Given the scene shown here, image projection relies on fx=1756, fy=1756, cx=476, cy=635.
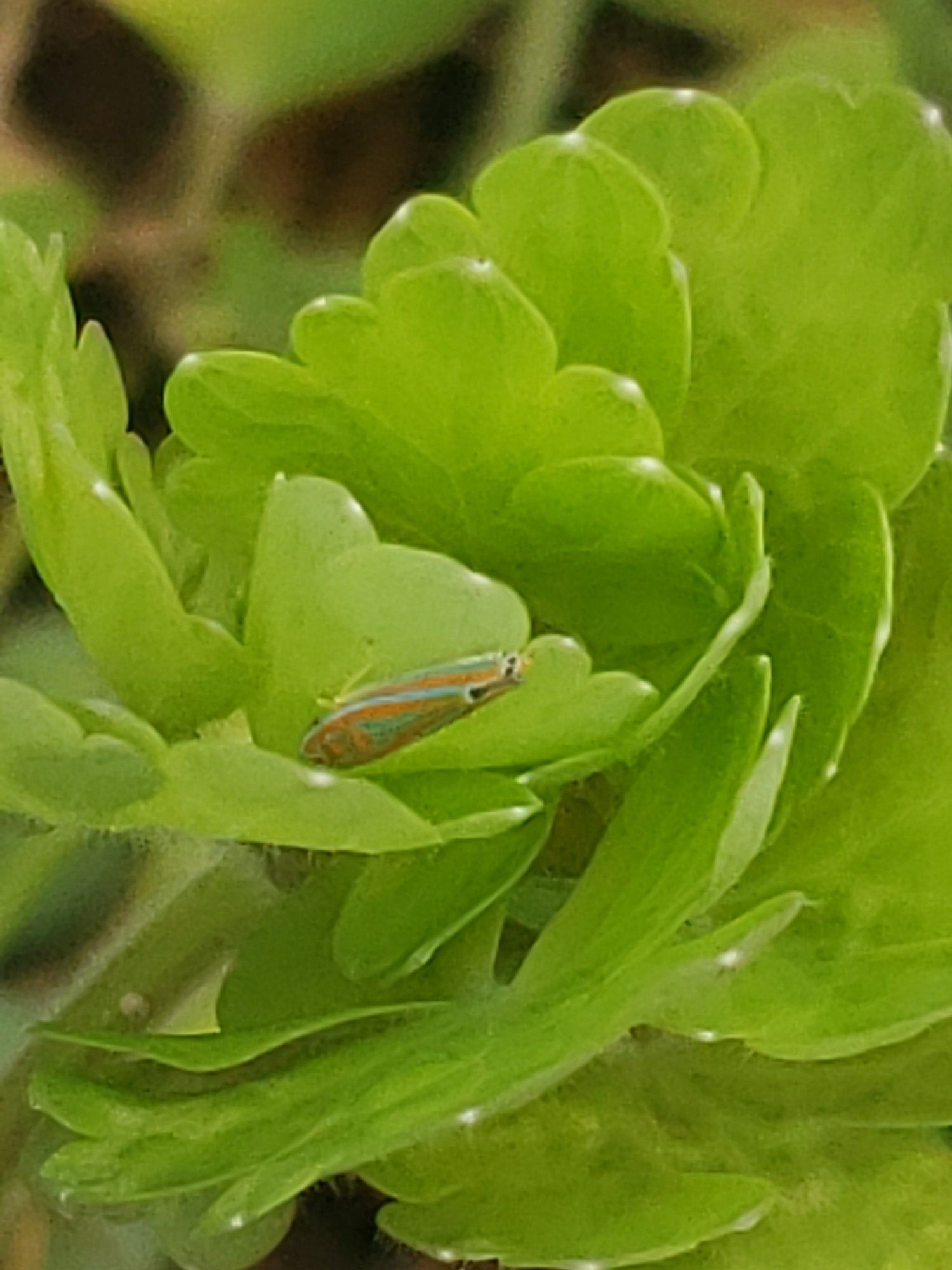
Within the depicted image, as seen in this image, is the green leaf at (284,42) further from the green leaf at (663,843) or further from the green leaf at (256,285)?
the green leaf at (663,843)

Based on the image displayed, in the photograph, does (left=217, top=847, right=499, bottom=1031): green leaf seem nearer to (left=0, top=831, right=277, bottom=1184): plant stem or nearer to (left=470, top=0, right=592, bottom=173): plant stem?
(left=0, top=831, right=277, bottom=1184): plant stem

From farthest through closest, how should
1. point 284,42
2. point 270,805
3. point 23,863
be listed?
1. point 284,42
2. point 23,863
3. point 270,805

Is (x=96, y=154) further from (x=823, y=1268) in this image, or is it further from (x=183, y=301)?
(x=823, y=1268)

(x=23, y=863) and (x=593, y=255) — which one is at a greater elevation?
(x=593, y=255)

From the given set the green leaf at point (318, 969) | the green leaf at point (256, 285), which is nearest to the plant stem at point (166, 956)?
the green leaf at point (318, 969)

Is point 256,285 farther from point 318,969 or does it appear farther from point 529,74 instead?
point 318,969

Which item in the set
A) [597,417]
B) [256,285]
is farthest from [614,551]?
[256,285]
